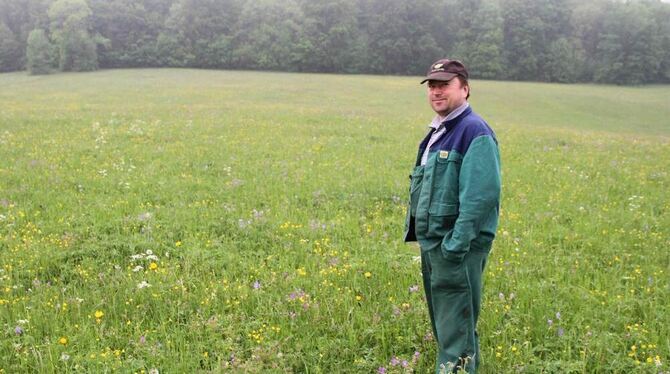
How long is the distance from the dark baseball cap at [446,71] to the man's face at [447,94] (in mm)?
56

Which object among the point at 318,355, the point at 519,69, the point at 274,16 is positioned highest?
the point at 274,16

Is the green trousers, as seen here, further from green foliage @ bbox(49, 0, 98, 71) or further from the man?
green foliage @ bbox(49, 0, 98, 71)

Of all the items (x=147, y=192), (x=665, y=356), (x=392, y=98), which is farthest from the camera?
(x=392, y=98)

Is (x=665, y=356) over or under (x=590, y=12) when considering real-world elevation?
under

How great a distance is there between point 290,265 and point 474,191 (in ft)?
11.2

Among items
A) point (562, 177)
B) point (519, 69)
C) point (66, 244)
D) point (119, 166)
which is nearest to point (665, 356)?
point (66, 244)

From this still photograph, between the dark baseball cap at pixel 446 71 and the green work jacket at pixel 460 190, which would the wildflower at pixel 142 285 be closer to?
the green work jacket at pixel 460 190

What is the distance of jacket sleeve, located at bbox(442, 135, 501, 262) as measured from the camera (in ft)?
10.9

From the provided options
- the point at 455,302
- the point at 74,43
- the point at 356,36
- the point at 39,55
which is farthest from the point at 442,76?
the point at 356,36

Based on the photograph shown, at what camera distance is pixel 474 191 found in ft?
10.9

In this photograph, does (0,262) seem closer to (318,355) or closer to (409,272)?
(318,355)

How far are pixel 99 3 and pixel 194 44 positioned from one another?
1886 cm

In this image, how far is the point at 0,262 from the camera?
592 cm

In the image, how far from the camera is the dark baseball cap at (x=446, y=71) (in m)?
3.43
